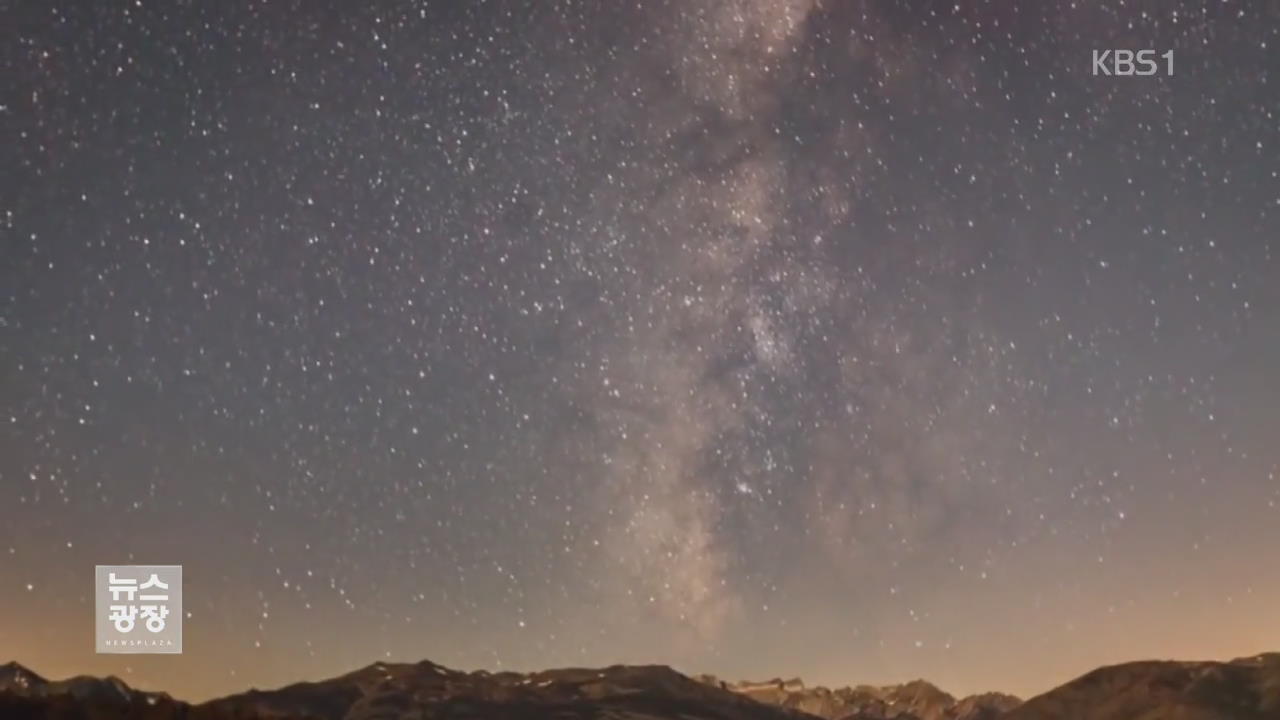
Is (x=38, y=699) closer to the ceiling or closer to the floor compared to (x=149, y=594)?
closer to the floor

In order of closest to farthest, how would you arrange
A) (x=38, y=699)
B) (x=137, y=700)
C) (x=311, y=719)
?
(x=38, y=699)
(x=137, y=700)
(x=311, y=719)

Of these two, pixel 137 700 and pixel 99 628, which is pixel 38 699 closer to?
pixel 137 700

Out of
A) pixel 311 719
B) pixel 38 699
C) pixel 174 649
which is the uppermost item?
pixel 174 649

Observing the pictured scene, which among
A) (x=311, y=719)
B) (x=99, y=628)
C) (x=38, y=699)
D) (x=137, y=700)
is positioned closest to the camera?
(x=99, y=628)

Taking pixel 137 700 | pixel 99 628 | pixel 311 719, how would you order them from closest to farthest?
pixel 99 628 → pixel 137 700 → pixel 311 719

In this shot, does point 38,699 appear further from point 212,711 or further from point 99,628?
point 99,628

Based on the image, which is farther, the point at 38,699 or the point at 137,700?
the point at 137,700

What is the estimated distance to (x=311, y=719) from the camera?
616 feet

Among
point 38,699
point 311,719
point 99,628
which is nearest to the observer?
point 99,628

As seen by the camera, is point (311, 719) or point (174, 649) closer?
point (174, 649)

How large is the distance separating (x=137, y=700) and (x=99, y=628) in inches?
3799

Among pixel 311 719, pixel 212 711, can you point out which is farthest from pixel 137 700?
pixel 311 719

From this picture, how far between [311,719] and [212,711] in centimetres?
7543

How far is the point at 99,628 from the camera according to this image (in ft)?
131
